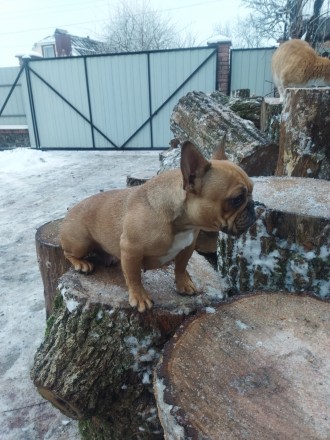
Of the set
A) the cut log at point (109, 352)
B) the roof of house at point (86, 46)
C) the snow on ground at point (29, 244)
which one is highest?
the roof of house at point (86, 46)

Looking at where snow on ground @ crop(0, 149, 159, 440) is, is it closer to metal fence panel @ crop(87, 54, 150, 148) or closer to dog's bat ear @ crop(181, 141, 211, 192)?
metal fence panel @ crop(87, 54, 150, 148)

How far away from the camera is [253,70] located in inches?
416

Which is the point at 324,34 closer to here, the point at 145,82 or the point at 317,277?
the point at 145,82

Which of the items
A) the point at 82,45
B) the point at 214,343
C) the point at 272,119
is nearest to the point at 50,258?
the point at 214,343

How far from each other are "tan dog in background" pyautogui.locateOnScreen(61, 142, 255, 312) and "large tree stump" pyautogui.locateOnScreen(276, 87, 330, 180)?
1.82 m

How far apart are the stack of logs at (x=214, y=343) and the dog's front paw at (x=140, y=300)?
0.16 ft

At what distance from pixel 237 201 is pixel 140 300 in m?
0.68

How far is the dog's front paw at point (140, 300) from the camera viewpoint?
1.70 m

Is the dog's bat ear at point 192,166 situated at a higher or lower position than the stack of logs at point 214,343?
higher

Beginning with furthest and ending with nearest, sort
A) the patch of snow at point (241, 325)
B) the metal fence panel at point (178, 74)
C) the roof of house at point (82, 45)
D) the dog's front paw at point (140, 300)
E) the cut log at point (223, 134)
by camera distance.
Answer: the roof of house at point (82, 45), the metal fence panel at point (178, 74), the cut log at point (223, 134), the dog's front paw at point (140, 300), the patch of snow at point (241, 325)

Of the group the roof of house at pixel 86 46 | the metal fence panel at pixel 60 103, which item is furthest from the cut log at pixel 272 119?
the roof of house at pixel 86 46

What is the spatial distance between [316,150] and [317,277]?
163 cm

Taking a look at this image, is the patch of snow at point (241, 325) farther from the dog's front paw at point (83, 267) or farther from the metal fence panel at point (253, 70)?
the metal fence panel at point (253, 70)

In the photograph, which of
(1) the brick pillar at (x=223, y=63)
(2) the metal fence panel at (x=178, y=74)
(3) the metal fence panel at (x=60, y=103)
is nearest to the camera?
(1) the brick pillar at (x=223, y=63)
